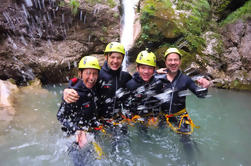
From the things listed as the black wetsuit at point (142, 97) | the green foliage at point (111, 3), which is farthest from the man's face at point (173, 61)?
the green foliage at point (111, 3)

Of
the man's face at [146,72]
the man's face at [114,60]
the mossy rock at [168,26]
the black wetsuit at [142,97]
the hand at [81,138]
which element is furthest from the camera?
the mossy rock at [168,26]

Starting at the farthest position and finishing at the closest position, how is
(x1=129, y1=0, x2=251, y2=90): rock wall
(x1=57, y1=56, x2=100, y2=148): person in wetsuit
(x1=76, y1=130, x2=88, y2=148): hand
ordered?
(x1=129, y1=0, x2=251, y2=90): rock wall, (x1=57, y1=56, x2=100, y2=148): person in wetsuit, (x1=76, y1=130, x2=88, y2=148): hand

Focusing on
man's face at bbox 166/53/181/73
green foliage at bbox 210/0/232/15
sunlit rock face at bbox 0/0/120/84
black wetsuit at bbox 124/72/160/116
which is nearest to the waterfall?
sunlit rock face at bbox 0/0/120/84

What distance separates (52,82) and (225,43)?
35.9 ft

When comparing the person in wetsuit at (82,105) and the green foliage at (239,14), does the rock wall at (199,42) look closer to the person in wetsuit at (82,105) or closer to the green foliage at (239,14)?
the green foliage at (239,14)

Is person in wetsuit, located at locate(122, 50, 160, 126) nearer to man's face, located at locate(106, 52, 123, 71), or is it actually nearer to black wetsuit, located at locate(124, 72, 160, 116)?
black wetsuit, located at locate(124, 72, 160, 116)

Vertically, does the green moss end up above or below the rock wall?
below

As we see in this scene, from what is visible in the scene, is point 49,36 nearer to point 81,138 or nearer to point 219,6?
point 81,138

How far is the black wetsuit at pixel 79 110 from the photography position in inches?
→ 111

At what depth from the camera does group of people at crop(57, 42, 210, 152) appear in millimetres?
3064

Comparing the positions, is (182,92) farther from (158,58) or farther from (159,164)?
(158,58)

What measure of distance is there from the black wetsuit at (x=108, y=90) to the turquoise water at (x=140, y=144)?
0.66 metres

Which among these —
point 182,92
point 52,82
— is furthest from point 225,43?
point 52,82

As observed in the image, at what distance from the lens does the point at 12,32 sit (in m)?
8.10
